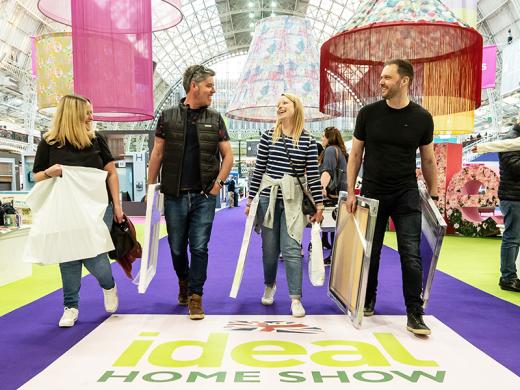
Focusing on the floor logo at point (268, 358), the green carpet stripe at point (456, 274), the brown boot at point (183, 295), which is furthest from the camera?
the green carpet stripe at point (456, 274)

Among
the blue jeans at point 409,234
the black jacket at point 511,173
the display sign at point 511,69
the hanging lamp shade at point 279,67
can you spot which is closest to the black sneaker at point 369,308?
the blue jeans at point 409,234

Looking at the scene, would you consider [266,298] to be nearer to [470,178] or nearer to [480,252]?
[480,252]

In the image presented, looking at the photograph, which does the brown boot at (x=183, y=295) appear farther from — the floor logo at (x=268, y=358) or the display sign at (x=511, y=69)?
the display sign at (x=511, y=69)

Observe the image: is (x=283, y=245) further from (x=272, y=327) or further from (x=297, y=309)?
(x=272, y=327)

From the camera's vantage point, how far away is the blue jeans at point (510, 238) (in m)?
3.68

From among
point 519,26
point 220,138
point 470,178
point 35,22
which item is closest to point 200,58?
point 35,22

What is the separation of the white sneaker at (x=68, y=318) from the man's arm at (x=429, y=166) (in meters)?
2.38

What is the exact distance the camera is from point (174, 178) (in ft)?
9.59

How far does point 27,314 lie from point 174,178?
4.58ft

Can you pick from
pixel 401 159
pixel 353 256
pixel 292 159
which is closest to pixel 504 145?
pixel 401 159

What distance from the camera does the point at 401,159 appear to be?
2.66m

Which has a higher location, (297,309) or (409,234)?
(409,234)

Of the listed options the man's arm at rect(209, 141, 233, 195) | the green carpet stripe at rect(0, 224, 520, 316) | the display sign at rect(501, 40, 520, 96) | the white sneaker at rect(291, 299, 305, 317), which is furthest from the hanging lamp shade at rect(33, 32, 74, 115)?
the display sign at rect(501, 40, 520, 96)

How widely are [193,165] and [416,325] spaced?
1676mm
